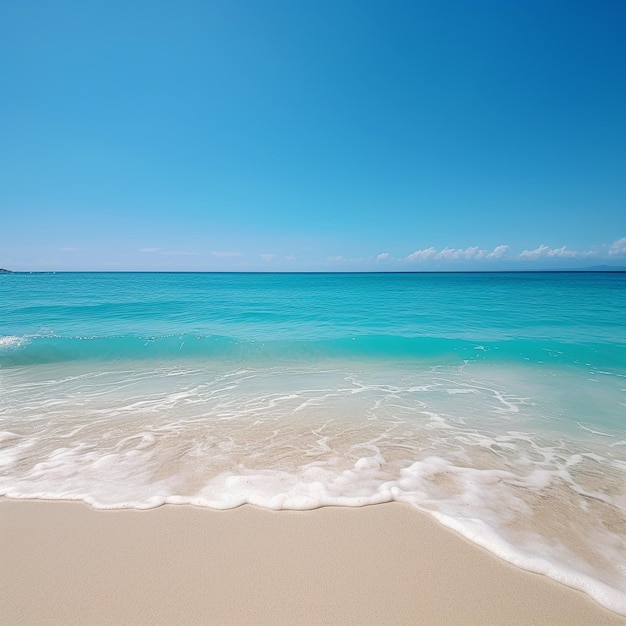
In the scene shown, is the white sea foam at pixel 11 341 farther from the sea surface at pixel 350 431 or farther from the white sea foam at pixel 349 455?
the white sea foam at pixel 349 455

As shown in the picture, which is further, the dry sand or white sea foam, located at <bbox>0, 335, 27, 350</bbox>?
white sea foam, located at <bbox>0, 335, 27, 350</bbox>

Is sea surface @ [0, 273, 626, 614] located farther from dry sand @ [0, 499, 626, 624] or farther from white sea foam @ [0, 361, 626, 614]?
dry sand @ [0, 499, 626, 624]

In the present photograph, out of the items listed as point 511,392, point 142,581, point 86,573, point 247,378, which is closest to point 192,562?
point 142,581

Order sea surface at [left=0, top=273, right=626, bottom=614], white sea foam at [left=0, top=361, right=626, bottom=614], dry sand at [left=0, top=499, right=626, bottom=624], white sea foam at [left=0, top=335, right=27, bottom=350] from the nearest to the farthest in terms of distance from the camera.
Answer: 1. dry sand at [left=0, top=499, right=626, bottom=624]
2. white sea foam at [left=0, top=361, right=626, bottom=614]
3. sea surface at [left=0, top=273, right=626, bottom=614]
4. white sea foam at [left=0, top=335, right=27, bottom=350]

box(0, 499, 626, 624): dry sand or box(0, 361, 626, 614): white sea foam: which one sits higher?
box(0, 499, 626, 624): dry sand

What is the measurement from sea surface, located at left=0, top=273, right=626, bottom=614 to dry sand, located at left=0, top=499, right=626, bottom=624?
26 cm

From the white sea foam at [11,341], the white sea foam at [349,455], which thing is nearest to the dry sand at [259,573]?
the white sea foam at [349,455]

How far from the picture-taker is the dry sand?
95.3 inches

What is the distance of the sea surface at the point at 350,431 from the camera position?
3.68m

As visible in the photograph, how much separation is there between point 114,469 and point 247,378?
525 cm

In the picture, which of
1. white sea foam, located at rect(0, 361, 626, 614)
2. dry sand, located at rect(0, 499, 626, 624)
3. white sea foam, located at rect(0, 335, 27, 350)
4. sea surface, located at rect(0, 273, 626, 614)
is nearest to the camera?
dry sand, located at rect(0, 499, 626, 624)

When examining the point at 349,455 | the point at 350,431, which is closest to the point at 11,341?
the point at 350,431

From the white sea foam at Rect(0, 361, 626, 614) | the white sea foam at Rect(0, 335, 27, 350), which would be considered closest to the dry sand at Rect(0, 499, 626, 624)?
the white sea foam at Rect(0, 361, 626, 614)

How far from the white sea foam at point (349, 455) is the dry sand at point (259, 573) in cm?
24
